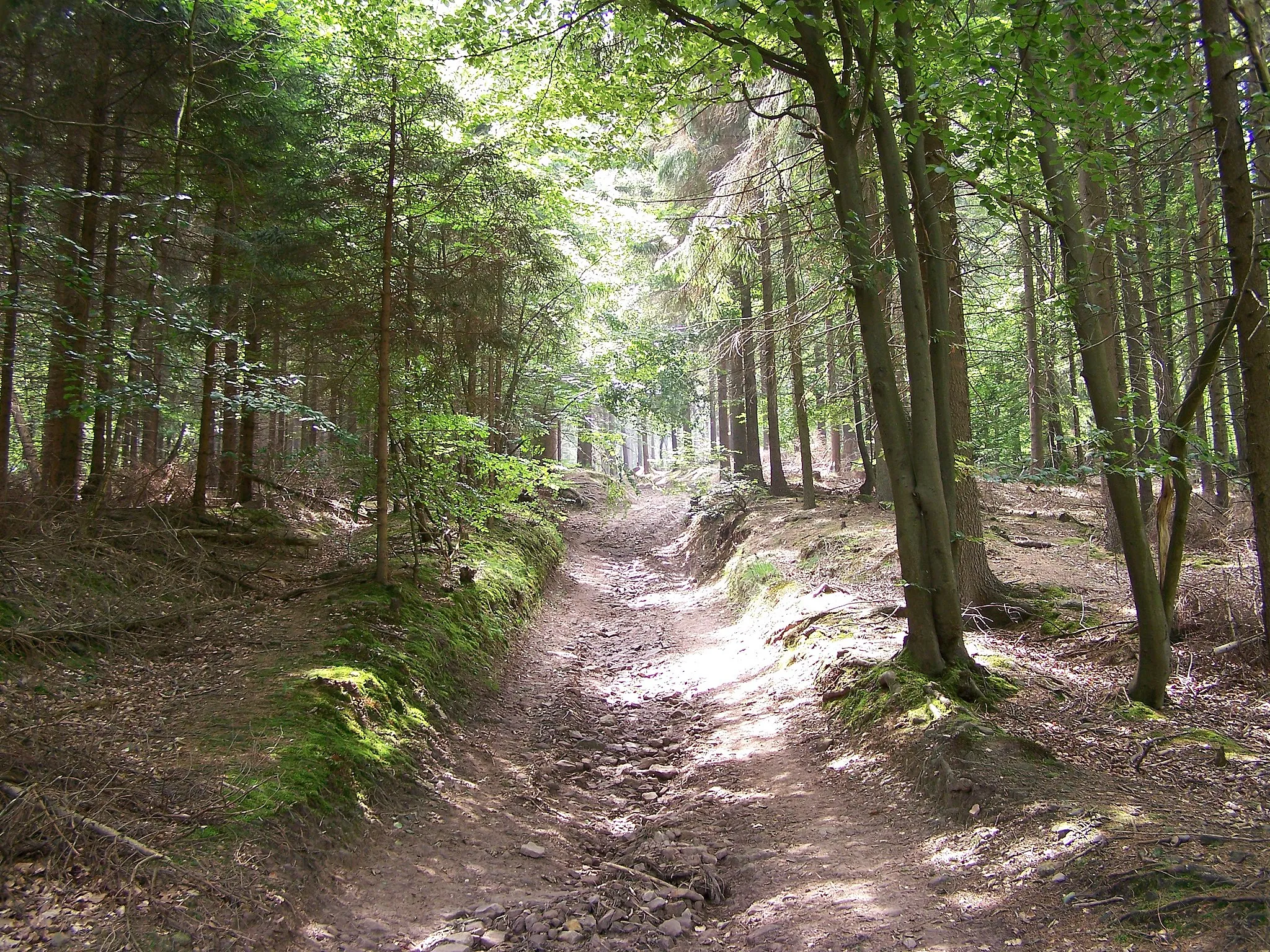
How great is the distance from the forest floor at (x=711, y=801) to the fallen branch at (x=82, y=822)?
0.20ft

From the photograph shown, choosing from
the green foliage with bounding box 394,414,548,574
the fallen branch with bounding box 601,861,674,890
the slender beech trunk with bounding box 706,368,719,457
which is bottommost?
the fallen branch with bounding box 601,861,674,890

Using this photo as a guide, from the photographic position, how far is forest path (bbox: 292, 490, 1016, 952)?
409 centimetres

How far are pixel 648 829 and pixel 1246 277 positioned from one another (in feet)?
18.9

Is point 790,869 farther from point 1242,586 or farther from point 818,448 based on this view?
point 818,448

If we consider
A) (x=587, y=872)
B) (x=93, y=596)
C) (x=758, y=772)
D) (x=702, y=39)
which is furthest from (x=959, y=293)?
(x=93, y=596)

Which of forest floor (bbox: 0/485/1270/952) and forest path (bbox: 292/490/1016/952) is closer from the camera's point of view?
forest floor (bbox: 0/485/1270/952)

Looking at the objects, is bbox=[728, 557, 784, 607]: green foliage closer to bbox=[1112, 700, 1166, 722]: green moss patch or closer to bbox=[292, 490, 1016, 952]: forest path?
bbox=[292, 490, 1016, 952]: forest path

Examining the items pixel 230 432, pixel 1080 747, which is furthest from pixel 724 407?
pixel 1080 747

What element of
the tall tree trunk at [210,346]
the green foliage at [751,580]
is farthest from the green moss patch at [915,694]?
the tall tree trunk at [210,346]

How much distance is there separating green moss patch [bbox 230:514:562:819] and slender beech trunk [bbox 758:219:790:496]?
5769 millimetres

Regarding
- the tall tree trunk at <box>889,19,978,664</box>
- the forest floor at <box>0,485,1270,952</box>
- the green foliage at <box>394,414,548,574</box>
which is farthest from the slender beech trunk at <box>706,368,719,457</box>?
the forest floor at <box>0,485,1270,952</box>

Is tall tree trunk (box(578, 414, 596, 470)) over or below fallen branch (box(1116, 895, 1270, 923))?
over

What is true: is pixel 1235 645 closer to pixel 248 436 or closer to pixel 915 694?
pixel 915 694

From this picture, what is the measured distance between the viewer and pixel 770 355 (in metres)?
12.8
